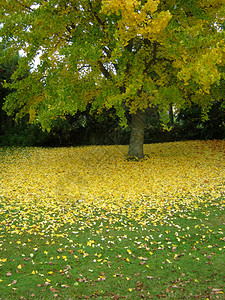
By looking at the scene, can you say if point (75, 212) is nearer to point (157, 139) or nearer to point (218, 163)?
point (218, 163)

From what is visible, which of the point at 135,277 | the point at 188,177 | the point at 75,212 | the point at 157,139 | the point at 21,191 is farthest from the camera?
the point at 157,139

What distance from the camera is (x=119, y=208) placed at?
6.85m

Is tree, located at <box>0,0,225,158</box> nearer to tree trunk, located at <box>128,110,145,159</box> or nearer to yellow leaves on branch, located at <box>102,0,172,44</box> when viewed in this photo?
yellow leaves on branch, located at <box>102,0,172,44</box>

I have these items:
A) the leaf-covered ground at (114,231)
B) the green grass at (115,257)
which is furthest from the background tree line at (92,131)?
the green grass at (115,257)

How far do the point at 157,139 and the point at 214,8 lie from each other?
720 cm

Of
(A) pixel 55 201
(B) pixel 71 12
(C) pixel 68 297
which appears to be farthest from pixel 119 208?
(B) pixel 71 12

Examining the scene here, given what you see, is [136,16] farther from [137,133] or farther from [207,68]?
[137,133]

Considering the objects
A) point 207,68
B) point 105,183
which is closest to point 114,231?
point 105,183

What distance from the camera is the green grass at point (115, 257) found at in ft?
13.0

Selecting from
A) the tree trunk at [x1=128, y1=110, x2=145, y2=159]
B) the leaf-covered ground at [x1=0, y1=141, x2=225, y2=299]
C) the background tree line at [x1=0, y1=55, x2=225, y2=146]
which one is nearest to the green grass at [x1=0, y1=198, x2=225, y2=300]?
the leaf-covered ground at [x1=0, y1=141, x2=225, y2=299]

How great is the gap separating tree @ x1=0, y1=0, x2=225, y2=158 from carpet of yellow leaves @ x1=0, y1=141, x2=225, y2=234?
5.84 ft

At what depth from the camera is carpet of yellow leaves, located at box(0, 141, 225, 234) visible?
21.9ft

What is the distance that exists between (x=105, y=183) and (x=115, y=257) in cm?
401

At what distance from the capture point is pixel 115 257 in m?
4.84
